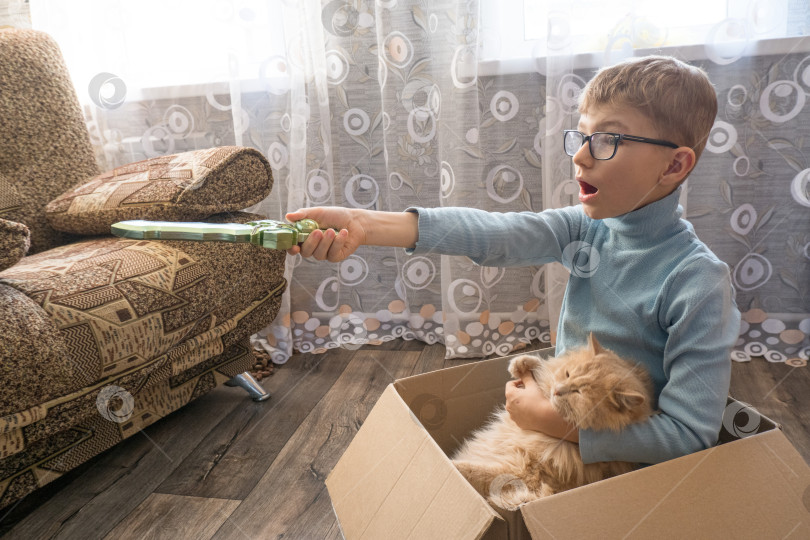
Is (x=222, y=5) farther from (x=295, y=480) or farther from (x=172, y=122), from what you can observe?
(x=295, y=480)

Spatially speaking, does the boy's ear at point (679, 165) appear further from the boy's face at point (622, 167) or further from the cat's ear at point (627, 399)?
the cat's ear at point (627, 399)

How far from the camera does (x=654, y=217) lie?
2.68 ft

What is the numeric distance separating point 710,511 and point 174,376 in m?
1.07

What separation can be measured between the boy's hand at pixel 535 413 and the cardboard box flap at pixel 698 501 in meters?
0.14

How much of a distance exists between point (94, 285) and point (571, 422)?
86cm

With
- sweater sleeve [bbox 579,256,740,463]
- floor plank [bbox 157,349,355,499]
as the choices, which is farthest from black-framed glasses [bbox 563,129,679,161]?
floor plank [bbox 157,349,355,499]

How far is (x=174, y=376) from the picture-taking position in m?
1.29

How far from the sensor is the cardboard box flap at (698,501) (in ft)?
1.89

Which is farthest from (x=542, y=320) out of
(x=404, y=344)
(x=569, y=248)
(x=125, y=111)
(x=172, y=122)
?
(x=125, y=111)

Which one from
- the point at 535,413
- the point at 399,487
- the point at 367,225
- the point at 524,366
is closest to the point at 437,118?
the point at 367,225

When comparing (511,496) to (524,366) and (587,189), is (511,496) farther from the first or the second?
(587,189)

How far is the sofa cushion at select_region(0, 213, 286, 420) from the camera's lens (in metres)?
1.01

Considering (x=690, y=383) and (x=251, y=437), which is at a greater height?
(x=690, y=383)

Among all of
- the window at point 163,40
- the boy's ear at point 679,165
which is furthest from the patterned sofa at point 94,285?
the boy's ear at point 679,165
